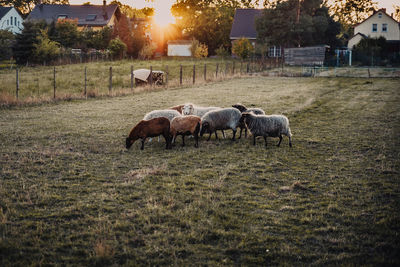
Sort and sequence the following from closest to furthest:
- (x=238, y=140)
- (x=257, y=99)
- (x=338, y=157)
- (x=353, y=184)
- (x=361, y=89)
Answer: (x=353, y=184), (x=338, y=157), (x=238, y=140), (x=257, y=99), (x=361, y=89)

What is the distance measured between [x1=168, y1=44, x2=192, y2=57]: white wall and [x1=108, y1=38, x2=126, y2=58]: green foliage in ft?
66.8

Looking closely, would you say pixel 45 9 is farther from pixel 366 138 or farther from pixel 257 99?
pixel 366 138

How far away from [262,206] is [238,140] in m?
4.62

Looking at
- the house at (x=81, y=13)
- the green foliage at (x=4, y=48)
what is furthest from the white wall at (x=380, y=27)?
the green foliage at (x=4, y=48)

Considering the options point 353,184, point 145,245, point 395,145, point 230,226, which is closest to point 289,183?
point 353,184

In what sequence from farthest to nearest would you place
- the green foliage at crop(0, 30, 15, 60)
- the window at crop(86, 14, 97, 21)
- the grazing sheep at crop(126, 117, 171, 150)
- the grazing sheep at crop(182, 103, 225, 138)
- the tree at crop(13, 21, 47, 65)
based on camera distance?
the window at crop(86, 14, 97, 21)
the tree at crop(13, 21, 47, 65)
the green foliage at crop(0, 30, 15, 60)
the grazing sheep at crop(182, 103, 225, 138)
the grazing sheep at crop(126, 117, 171, 150)

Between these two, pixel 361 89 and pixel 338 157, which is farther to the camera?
pixel 361 89

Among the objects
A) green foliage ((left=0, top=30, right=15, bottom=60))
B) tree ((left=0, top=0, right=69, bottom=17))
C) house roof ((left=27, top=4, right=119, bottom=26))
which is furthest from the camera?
tree ((left=0, top=0, right=69, bottom=17))

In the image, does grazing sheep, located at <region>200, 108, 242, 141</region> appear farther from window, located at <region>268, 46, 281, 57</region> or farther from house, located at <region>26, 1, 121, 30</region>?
house, located at <region>26, 1, 121, 30</region>

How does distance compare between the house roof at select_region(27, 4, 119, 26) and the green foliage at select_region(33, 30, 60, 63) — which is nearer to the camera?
the green foliage at select_region(33, 30, 60, 63)

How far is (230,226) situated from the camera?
4969 millimetres

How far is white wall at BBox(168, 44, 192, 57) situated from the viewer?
2645 inches

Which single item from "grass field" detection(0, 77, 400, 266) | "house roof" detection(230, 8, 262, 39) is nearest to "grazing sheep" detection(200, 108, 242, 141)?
"grass field" detection(0, 77, 400, 266)

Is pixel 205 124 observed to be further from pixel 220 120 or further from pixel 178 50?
pixel 178 50
